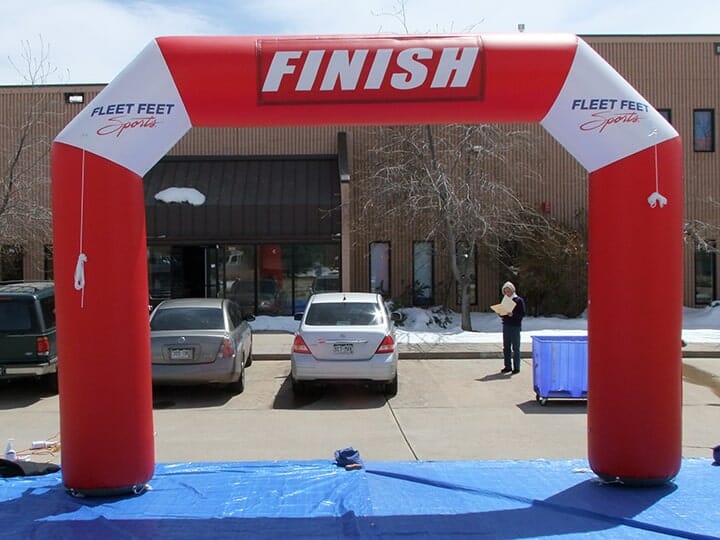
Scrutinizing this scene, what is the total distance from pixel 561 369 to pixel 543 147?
13341 mm

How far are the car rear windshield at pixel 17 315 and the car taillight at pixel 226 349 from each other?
105 inches

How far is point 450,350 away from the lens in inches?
567

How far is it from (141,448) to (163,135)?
7.71ft

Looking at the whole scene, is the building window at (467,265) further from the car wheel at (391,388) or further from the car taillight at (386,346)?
the car taillight at (386,346)

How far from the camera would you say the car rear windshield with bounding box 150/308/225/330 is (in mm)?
10719

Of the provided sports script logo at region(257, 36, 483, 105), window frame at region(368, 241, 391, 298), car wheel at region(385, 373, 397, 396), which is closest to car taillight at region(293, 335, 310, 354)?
car wheel at region(385, 373, 397, 396)

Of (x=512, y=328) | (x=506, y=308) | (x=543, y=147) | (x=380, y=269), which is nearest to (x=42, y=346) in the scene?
(x=506, y=308)

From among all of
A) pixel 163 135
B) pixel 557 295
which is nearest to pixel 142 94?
pixel 163 135

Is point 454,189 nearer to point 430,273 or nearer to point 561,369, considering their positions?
point 430,273

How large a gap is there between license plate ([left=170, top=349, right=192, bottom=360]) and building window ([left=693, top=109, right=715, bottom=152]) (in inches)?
726

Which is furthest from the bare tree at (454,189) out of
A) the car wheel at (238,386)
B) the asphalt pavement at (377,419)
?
the car wheel at (238,386)

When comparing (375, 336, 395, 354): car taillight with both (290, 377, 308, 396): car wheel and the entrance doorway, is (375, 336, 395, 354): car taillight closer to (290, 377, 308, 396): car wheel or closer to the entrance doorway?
(290, 377, 308, 396): car wheel

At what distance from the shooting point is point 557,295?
66.4 feet

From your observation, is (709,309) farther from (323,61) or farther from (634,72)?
(323,61)
